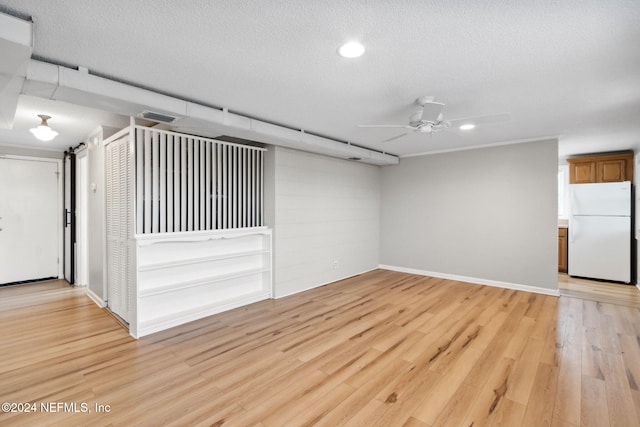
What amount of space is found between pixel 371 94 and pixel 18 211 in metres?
6.42

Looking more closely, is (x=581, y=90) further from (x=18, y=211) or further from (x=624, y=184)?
(x=18, y=211)

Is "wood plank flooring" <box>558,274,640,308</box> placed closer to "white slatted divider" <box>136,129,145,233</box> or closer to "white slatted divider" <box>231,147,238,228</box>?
"white slatted divider" <box>231,147,238,228</box>

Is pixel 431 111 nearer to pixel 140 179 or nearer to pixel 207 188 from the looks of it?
pixel 207 188

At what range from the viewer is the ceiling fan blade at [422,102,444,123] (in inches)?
107

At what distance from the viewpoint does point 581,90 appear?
284 cm

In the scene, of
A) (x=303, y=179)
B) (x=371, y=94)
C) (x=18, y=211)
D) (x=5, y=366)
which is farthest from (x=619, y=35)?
(x=18, y=211)

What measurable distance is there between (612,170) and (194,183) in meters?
7.34

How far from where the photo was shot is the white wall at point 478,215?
4820 mm

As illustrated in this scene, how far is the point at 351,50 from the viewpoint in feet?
6.93

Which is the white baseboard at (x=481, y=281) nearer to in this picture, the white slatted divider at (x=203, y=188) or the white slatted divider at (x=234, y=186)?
the white slatted divider at (x=234, y=186)

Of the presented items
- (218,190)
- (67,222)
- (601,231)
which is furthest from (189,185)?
(601,231)

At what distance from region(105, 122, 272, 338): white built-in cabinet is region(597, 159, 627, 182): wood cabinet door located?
6343mm

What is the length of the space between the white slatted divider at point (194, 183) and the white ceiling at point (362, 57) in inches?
32.5

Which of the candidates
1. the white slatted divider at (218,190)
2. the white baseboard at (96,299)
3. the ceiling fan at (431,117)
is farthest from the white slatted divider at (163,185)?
the ceiling fan at (431,117)
